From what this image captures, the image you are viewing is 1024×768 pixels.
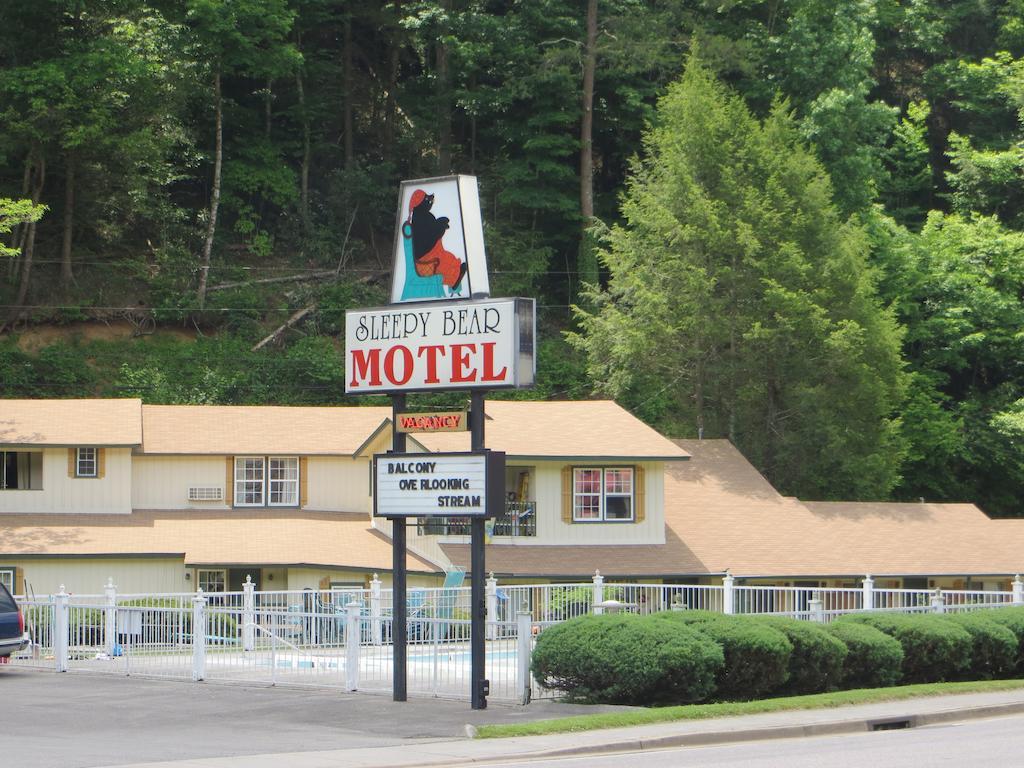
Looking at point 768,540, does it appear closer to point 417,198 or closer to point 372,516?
point 372,516

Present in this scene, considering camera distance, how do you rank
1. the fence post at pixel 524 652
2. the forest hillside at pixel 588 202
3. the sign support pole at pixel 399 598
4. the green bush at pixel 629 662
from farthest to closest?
the forest hillside at pixel 588 202, the sign support pole at pixel 399 598, the fence post at pixel 524 652, the green bush at pixel 629 662

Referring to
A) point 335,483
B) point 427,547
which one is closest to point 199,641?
point 427,547

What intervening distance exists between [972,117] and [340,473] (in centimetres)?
4008

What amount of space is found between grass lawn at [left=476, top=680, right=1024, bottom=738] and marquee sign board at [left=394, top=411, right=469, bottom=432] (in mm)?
4798

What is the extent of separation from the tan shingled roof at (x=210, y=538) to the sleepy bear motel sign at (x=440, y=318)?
1730 cm

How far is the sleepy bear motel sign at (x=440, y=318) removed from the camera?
23.0 m

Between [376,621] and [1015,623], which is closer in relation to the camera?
[376,621]

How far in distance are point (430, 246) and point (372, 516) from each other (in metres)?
18.0

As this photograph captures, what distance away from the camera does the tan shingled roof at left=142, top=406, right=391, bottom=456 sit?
4728cm

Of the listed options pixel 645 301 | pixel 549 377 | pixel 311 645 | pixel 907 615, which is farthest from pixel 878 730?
pixel 549 377

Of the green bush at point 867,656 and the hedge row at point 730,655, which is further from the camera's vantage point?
the green bush at point 867,656

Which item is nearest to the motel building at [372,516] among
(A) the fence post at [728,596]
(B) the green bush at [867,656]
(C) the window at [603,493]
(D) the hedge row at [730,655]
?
(C) the window at [603,493]

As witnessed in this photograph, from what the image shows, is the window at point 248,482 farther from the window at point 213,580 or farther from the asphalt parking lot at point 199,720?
the asphalt parking lot at point 199,720

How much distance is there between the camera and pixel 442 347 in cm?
2369
